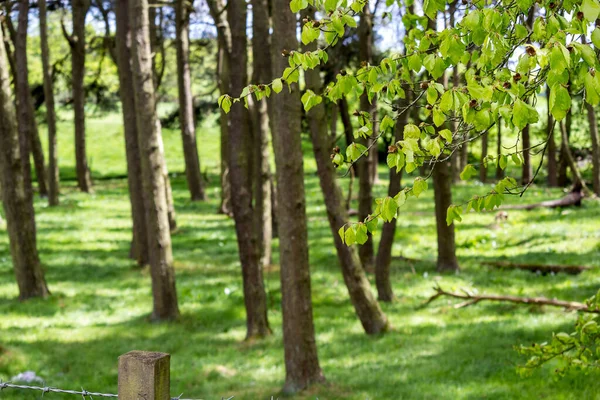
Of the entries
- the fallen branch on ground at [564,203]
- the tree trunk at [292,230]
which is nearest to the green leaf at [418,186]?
the tree trunk at [292,230]

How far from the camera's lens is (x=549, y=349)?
5066mm

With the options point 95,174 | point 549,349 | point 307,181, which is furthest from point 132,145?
point 95,174

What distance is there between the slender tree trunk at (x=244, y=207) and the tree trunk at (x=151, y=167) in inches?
60.5

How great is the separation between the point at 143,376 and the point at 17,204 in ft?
36.5

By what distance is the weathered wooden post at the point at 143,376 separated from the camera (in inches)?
107

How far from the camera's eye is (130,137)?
608 inches

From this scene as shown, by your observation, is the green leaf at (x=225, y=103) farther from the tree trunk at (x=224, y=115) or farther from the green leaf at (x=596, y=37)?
the tree trunk at (x=224, y=115)

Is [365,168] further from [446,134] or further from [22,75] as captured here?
[446,134]

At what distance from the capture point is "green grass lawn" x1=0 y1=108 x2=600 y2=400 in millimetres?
8680

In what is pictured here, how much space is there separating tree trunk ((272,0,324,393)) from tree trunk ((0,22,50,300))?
6.03 metres

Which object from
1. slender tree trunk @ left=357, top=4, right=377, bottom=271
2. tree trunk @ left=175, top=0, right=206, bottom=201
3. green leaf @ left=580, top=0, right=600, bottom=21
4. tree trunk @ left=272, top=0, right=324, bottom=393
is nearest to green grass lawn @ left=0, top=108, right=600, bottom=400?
tree trunk @ left=272, top=0, right=324, bottom=393

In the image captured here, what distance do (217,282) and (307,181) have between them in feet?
59.9

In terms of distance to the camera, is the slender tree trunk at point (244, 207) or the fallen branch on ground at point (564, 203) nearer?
the slender tree trunk at point (244, 207)

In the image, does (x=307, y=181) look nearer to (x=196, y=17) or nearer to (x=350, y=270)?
(x=196, y=17)
